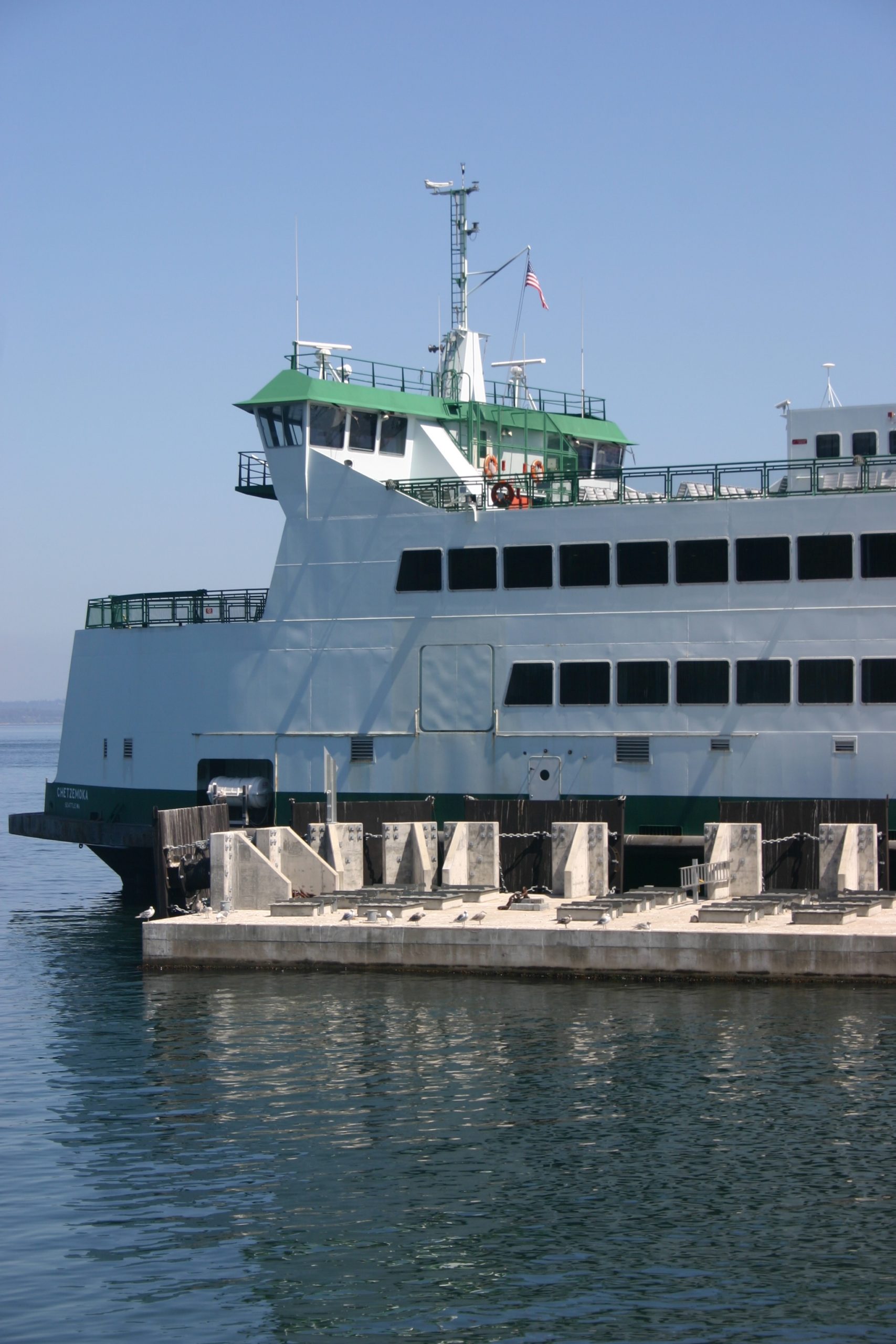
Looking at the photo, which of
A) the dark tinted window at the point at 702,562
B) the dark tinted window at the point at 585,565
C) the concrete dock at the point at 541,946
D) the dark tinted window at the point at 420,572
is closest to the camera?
the concrete dock at the point at 541,946

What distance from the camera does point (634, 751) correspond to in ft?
97.2

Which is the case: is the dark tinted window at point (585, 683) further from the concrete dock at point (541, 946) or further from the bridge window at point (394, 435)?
the bridge window at point (394, 435)

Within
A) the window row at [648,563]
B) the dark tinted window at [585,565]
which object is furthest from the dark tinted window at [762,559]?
the dark tinted window at [585,565]

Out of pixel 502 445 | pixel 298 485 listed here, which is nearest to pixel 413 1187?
pixel 298 485

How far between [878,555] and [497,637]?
7.43m

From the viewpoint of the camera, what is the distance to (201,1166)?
52.7ft

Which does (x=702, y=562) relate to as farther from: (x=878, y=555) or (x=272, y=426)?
(x=272, y=426)

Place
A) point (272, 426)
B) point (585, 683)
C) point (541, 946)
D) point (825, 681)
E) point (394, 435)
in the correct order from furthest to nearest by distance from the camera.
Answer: point (394, 435) < point (272, 426) < point (585, 683) < point (825, 681) < point (541, 946)

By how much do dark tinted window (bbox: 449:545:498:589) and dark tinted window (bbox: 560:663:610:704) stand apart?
7.72 ft

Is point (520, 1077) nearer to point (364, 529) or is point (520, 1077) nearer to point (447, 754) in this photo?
point (447, 754)

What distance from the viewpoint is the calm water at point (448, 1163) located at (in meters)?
Answer: 12.8

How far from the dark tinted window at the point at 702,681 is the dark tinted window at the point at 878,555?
3090 mm

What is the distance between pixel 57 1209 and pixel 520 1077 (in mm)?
5986

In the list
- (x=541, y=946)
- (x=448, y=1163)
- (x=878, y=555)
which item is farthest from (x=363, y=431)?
(x=448, y=1163)
